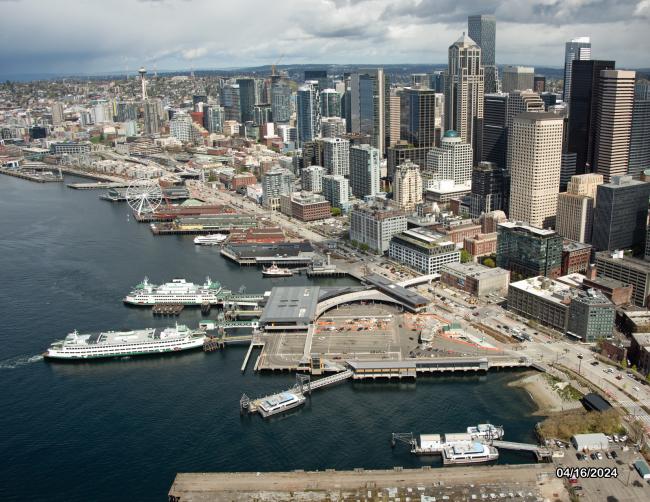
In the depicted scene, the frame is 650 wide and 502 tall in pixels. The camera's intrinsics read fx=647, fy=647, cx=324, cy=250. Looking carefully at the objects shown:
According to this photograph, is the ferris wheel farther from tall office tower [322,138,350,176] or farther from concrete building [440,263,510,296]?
concrete building [440,263,510,296]

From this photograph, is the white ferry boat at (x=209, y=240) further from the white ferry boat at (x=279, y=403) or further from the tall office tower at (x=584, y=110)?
the tall office tower at (x=584, y=110)

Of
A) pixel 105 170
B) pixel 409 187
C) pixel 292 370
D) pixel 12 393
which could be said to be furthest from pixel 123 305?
pixel 105 170

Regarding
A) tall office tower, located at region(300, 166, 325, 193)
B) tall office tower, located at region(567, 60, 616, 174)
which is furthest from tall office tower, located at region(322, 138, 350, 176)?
tall office tower, located at region(567, 60, 616, 174)

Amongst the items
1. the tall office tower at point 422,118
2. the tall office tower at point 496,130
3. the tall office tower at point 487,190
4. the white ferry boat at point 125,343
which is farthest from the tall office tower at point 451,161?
the white ferry boat at point 125,343

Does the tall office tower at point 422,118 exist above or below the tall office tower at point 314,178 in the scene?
above

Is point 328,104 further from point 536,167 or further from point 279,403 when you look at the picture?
point 279,403

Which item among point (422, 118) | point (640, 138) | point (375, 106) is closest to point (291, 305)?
point (640, 138)
